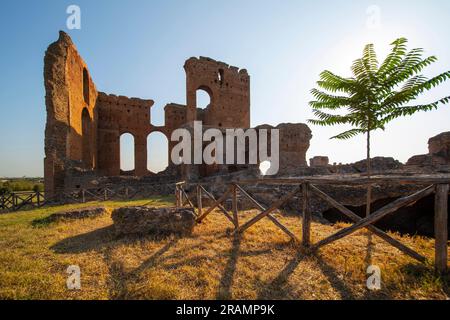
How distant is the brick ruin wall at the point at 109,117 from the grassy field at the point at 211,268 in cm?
1219

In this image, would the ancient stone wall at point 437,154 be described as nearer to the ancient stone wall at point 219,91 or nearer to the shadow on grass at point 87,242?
the ancient stone wall at point 219,91

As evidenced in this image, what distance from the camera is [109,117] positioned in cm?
2630

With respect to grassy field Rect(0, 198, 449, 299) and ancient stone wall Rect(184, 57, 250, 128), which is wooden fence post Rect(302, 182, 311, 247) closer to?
grassy field Rect(0, 198, 449, 299)

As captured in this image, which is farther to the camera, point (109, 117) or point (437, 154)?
point (109, 117)

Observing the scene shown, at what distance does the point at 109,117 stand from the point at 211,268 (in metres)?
28.7

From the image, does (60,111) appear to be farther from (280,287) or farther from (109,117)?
(280,287)

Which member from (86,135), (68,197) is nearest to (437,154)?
(68,197)

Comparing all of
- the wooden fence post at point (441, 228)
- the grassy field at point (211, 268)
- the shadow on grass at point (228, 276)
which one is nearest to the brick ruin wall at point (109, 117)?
the grassy field at point (211, 268)

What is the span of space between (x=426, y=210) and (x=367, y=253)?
7.71m

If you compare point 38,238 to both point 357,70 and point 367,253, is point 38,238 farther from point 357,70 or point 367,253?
point 357,70

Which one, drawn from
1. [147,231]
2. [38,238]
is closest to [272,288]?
[147,231]

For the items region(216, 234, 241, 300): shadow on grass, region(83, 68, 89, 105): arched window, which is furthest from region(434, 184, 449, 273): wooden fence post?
region(83, 68, 89, 105): arched window

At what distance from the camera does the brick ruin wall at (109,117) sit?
1435 centimetres

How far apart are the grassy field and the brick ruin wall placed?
12192 millimetres
